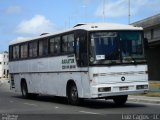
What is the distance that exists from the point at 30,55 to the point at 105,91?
8.67m

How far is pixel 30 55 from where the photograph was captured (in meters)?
27.7

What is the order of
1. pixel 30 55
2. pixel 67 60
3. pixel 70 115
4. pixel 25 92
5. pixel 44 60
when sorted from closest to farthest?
pixel 70 115 → pixel 67 60 → pixel 44 60 → pixel 30 55 → pixel 25 92

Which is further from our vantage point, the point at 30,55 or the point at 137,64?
the point at 30,55

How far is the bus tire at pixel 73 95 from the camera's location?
21981 mm

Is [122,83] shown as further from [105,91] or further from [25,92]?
[25,92]

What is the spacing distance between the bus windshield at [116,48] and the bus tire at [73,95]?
236 cm

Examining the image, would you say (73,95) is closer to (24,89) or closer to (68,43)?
(68,43)

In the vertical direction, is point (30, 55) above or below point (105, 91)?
above

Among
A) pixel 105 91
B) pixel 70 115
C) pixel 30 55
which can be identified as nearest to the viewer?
pixel 70 115

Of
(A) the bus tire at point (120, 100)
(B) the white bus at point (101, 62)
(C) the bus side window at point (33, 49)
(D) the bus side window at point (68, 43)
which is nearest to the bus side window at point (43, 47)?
(C) the bus side window at point (33, 49)

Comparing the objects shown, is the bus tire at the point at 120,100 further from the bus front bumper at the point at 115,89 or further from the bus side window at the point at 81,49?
the bus side window at the point at 81,49

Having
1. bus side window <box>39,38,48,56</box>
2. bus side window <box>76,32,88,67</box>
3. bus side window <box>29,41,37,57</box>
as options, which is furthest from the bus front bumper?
bus side window <box>29,41,37,57</box>

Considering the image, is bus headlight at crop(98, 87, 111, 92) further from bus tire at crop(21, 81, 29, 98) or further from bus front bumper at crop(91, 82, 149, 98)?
bus tire at crop(21, 81, 29, 98)

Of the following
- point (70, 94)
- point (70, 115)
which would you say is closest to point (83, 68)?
point (70, 94)
